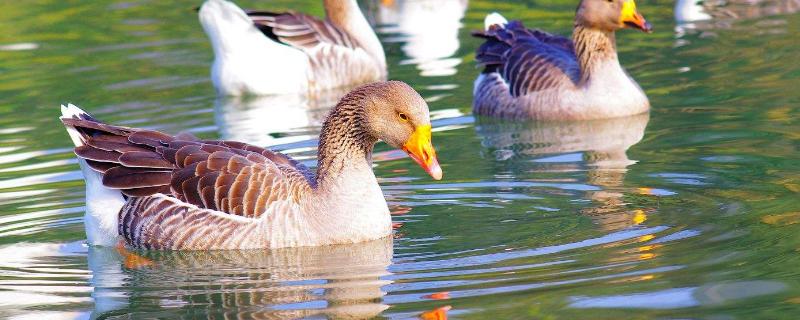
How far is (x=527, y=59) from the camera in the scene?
15.8 metres

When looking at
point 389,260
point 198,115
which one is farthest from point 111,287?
point 198,115

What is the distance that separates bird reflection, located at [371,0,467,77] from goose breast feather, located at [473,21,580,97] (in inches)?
79.9

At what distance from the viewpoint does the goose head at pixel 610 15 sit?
1489cm

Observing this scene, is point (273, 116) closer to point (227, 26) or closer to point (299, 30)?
point (227, 26)

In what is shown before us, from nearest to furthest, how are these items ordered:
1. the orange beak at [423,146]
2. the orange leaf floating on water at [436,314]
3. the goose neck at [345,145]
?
the orange leaf floating on water at [436,314], the orange beak at [423,146], the goose neck at [345,145]

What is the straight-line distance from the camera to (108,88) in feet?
60.6

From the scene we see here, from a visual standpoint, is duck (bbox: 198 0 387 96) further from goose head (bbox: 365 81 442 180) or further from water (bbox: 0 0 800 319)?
goose head (bbox: 365 81 442 180)

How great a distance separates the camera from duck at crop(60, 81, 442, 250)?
9.87 metres

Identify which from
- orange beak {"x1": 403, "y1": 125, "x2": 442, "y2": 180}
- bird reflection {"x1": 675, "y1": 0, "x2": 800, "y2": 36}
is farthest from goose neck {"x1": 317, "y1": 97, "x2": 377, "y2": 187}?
bird reflection {"x1": 675, "y1": 0, "x2": 800, "y2": 36}

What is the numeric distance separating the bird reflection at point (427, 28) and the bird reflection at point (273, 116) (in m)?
1.38

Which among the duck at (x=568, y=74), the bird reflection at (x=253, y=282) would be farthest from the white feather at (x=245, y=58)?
the bird reflection at (x=253, y=282)

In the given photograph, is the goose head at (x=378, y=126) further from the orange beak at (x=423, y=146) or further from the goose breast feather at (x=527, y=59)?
the goose breast feather at (x=527, y=59)

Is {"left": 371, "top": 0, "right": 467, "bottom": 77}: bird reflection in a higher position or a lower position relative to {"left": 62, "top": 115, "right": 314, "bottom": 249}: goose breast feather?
lower

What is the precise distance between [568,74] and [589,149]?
91.6 inches
